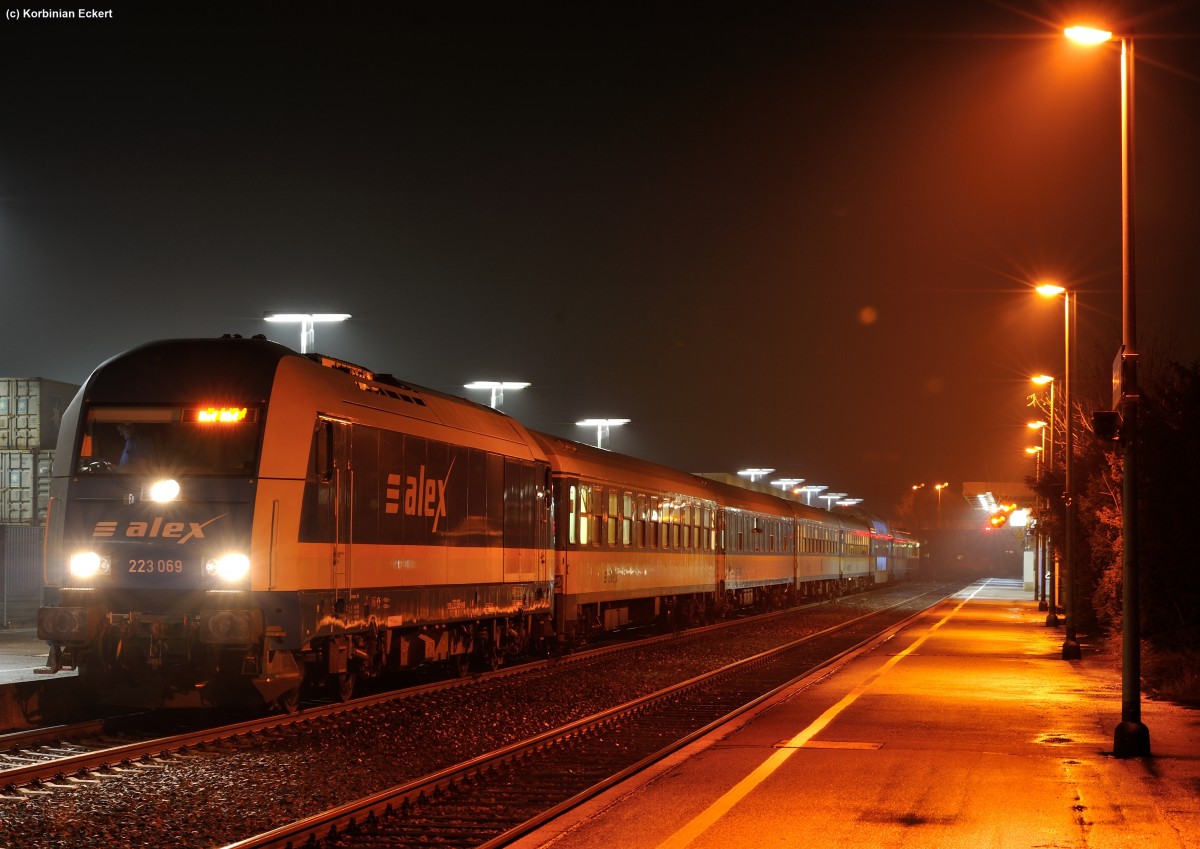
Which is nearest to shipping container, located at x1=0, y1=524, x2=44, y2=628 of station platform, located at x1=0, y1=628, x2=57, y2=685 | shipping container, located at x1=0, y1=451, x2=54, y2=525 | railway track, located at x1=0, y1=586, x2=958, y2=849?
shipping container, located at x1=0, y1=451, x2=54, y2=525

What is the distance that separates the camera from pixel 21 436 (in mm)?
43406

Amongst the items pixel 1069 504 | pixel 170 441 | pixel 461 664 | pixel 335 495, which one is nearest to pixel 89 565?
pixel 170 441

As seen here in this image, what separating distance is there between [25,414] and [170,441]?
1267 inches

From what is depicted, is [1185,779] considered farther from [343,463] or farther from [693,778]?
[343,463]

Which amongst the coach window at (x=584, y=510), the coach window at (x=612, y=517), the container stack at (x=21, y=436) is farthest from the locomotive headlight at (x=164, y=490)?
the container stack at (x=21, y=436)

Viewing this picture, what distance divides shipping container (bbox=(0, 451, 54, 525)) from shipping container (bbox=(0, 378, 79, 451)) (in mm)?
466

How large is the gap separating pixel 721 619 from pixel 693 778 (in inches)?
1118

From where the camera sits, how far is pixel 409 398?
672 inches

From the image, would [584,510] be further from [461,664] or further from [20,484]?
[20,484]

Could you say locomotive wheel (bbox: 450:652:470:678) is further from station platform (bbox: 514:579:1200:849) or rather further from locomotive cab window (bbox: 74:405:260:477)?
locomotive cab window (bbox: 74:405:260:477)

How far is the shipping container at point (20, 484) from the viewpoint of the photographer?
4181 centimetres

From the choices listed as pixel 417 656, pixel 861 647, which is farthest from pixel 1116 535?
pixel 417 656

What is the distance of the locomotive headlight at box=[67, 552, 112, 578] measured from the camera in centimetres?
1383

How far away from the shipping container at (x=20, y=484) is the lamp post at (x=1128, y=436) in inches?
1352
